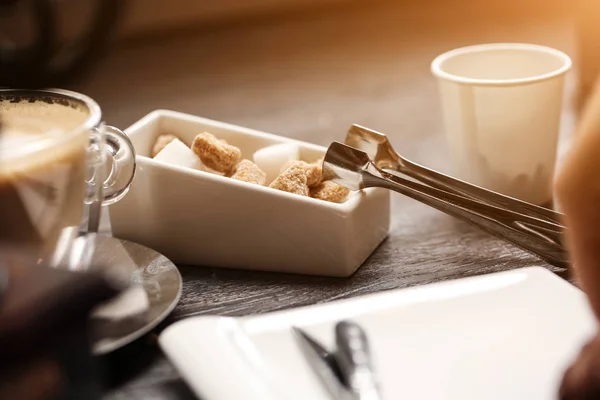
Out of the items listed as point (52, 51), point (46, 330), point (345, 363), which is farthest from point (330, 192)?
point (52, 51)

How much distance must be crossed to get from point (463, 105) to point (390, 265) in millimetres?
176

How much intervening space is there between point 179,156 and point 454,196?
0.79 feet

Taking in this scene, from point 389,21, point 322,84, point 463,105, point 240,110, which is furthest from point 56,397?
point 389,21

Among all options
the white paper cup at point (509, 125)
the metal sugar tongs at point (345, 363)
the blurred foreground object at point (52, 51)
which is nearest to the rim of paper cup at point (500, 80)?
the white paper cup at point (509, 125)

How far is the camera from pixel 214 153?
721 mm

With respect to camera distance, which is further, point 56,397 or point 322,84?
point 322,84

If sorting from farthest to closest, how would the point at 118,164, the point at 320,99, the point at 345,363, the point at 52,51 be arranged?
1. the point at 52,51
2. the point at 320,99
3. the point at 118,164
4. the point at 345,363

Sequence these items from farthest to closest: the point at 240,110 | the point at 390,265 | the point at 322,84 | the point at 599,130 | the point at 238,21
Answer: the point at 238,21
the point at 322,84
the point at 240,110
the point at 390,265
the point at 599,130

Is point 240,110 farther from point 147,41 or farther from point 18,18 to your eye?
point 18,18

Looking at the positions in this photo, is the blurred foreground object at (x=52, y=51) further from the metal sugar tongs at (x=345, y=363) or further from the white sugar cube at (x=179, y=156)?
the metal sugar tongs at (x=345, y=363)

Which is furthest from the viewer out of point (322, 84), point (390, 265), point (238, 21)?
point (238, 21)

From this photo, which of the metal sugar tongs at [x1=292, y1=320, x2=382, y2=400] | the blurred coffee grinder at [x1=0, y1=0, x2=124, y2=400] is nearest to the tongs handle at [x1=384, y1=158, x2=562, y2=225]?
the metal sugar tongs at [x1=292, y1=320, x2=382, y2=400]

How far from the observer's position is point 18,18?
74.1 inches

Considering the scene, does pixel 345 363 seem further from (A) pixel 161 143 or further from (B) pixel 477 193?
(A) pixel 161 143
